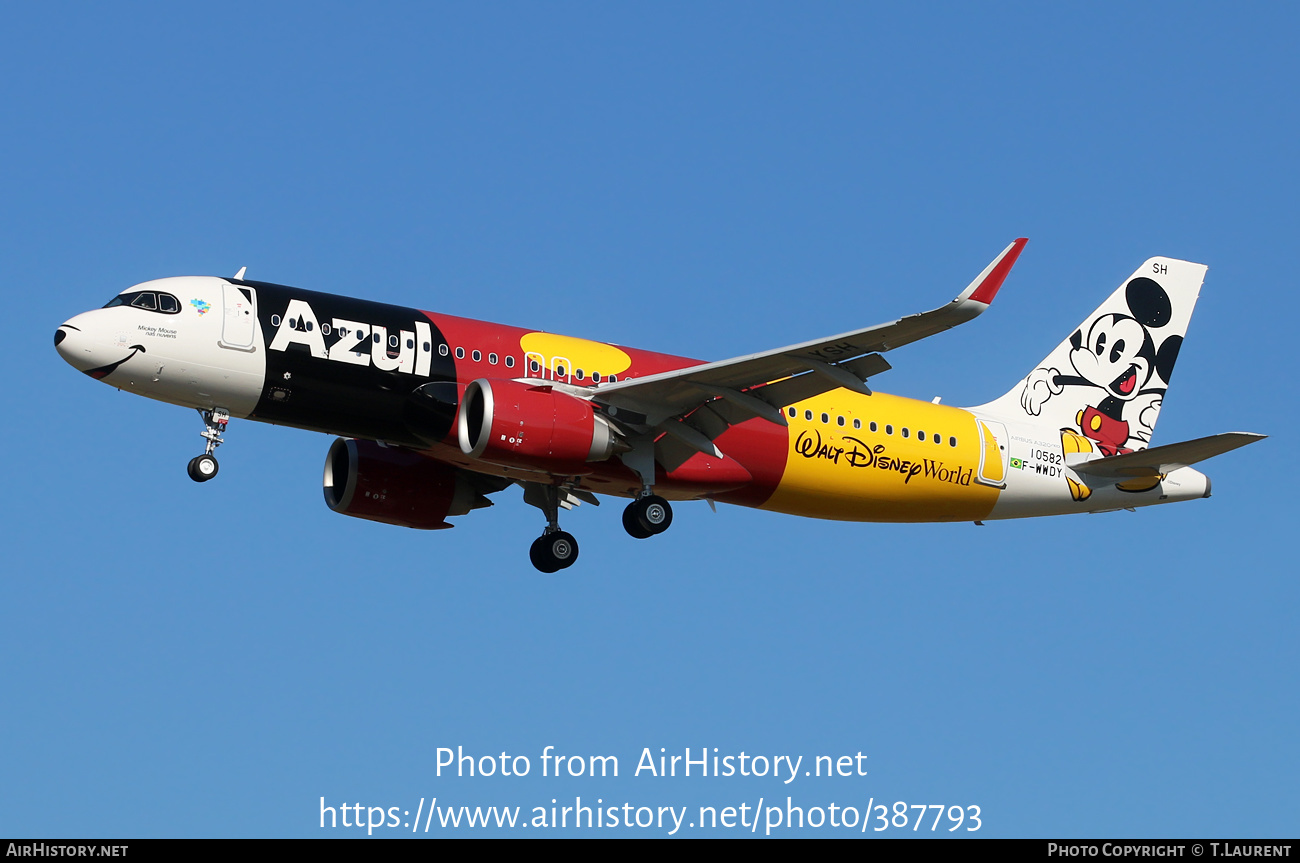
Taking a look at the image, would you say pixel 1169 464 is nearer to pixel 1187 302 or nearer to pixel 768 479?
pixel 1187 302

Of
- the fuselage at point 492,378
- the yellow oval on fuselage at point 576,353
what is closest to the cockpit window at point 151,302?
the fuselage at point 492,378

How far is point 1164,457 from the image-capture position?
120ft

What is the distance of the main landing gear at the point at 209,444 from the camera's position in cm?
3184

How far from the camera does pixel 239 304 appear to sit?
31.9m

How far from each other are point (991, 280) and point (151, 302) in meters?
16.4

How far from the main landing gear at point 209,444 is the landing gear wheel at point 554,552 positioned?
25.5ft

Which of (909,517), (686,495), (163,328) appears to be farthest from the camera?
(909,517)

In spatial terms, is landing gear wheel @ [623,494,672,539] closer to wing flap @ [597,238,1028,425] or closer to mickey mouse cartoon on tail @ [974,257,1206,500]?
wing flap @ [597,238,1028,425]

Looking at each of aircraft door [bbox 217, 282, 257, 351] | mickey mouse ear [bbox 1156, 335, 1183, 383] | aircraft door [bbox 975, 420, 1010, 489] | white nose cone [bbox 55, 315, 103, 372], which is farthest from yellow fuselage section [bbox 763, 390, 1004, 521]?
white nose cone [bbox 55, 315, 103, 372]

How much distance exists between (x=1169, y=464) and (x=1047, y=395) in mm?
4027

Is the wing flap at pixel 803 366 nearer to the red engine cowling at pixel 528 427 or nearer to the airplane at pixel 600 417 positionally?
the airplane at pixel 600 417
